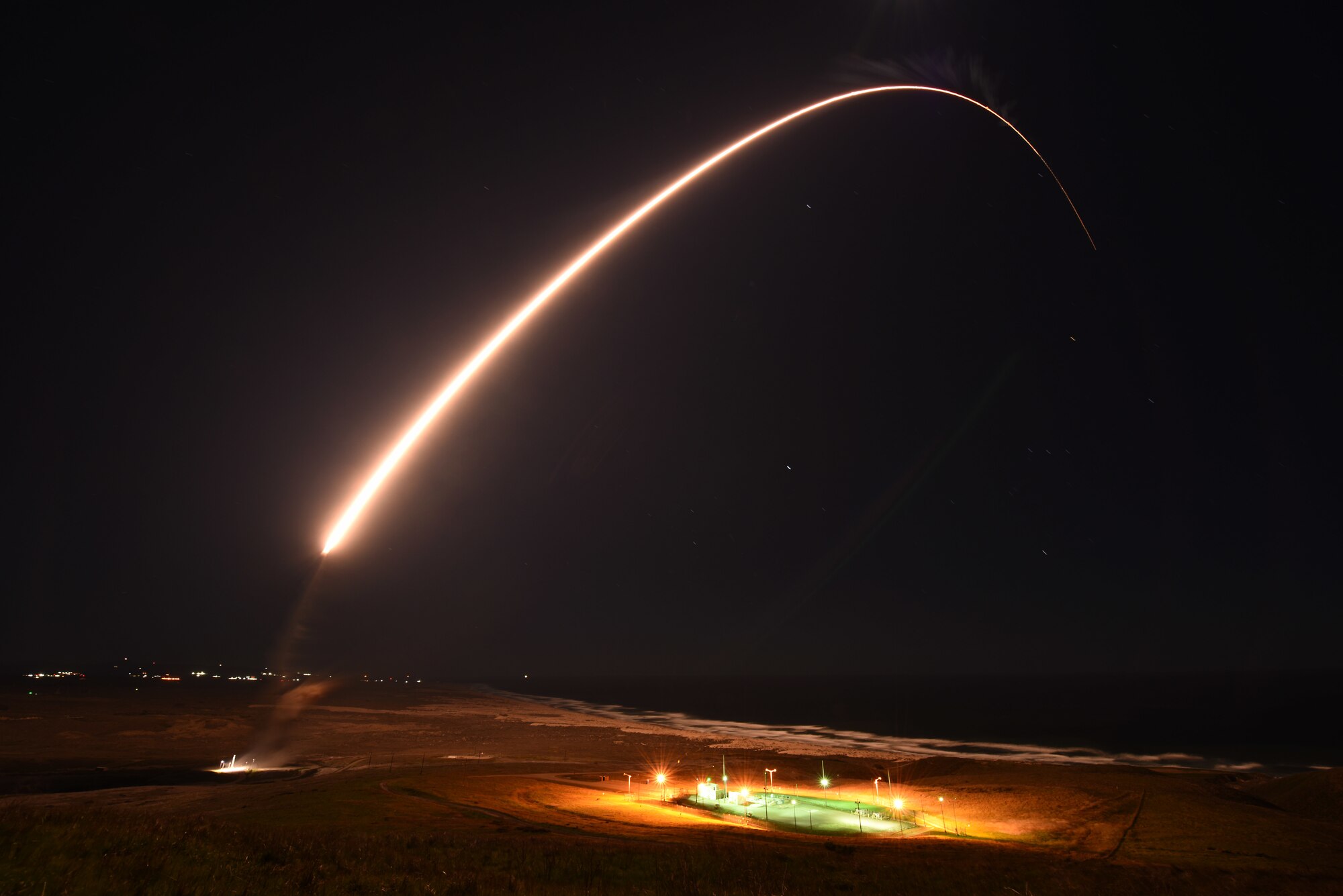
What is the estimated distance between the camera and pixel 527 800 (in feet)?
83.4

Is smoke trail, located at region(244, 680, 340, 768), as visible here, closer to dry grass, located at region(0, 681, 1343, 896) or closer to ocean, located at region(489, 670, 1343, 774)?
dry grass, located at region(0, 681, 1343, 896)

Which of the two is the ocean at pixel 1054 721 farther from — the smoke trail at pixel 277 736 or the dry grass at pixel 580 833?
the smoke trail at pixel 277 736

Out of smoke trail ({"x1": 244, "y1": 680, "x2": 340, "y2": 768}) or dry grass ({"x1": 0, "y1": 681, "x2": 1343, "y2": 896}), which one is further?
smoke trail ({"x1": 244, "y1": 680, "x2": 340, "y2": 768})

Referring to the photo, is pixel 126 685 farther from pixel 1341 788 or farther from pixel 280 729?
pixel 1341 788

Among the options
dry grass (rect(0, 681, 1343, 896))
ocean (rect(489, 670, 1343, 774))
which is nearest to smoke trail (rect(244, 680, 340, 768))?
dry grass (rect(0, 681, 1343, 896))

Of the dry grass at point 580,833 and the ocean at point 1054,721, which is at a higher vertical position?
the dry grass at point 580,833

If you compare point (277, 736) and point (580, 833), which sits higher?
point (580, 833)

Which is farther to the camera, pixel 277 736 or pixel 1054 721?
pixel 1054 721

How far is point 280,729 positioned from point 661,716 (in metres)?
50.2

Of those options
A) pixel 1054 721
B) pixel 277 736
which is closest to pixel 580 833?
pixel 277 736

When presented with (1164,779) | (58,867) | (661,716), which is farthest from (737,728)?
(58,867)

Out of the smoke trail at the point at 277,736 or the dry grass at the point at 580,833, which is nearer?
the dry grass at the point at 580,833

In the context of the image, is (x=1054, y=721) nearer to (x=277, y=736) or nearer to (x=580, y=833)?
(x=277, y=736)

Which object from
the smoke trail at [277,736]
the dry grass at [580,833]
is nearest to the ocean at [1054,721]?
the dry grass at [580,833]
